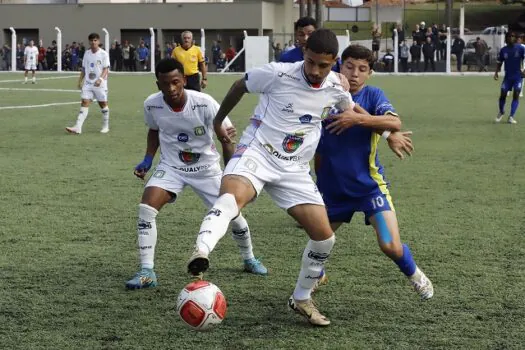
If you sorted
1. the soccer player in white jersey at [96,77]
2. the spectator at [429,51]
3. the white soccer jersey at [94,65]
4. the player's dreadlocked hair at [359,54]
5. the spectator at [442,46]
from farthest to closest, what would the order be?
the spectator at [442,46] → the spectator at [429,51] → the white soccer jersey at [94,65] → the soccer player in white jersey at [96,77] → the player's dreadlocked hair at [359,54]

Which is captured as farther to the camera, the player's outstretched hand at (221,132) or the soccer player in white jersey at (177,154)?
the soccer player in white jersey at (177,154)

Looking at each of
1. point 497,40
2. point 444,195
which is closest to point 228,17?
point 497,40

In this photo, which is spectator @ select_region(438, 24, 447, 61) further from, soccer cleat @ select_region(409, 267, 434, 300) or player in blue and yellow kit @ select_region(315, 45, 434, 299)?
soccer cleat @ select_region(409, 267, 434, 300)

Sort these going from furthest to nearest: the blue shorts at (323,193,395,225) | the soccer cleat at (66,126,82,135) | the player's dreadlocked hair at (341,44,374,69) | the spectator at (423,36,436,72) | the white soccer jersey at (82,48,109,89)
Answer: the spectator at (423,36,436,72), the white soccer jersey at (82,48,109,89), the soccer cleat at (66,126,82,135), the player's dreadlocked hair at (341,44,374,69), the blue shorts at (323,193,395,225)

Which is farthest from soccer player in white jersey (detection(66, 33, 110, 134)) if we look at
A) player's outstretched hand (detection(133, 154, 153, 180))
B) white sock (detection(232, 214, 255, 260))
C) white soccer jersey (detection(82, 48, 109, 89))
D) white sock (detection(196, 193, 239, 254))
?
white sock (detection(196, 193, 239, 254))

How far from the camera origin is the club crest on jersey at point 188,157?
7.24 metres

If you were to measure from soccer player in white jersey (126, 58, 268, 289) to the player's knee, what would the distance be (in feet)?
4.49

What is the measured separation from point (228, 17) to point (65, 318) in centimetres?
5412

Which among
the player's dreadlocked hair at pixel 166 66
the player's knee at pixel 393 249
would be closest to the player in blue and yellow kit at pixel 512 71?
the player's dreadlocked hair at pixel 166 66

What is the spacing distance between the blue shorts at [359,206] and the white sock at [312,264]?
419 mm

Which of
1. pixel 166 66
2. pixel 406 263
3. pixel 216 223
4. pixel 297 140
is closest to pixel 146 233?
pixel 166 66

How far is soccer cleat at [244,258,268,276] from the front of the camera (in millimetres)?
7337

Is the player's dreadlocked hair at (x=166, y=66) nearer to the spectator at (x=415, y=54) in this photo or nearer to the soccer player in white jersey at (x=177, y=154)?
the soccer player in white jersey at (x=177, y=154)

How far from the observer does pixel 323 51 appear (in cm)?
567
